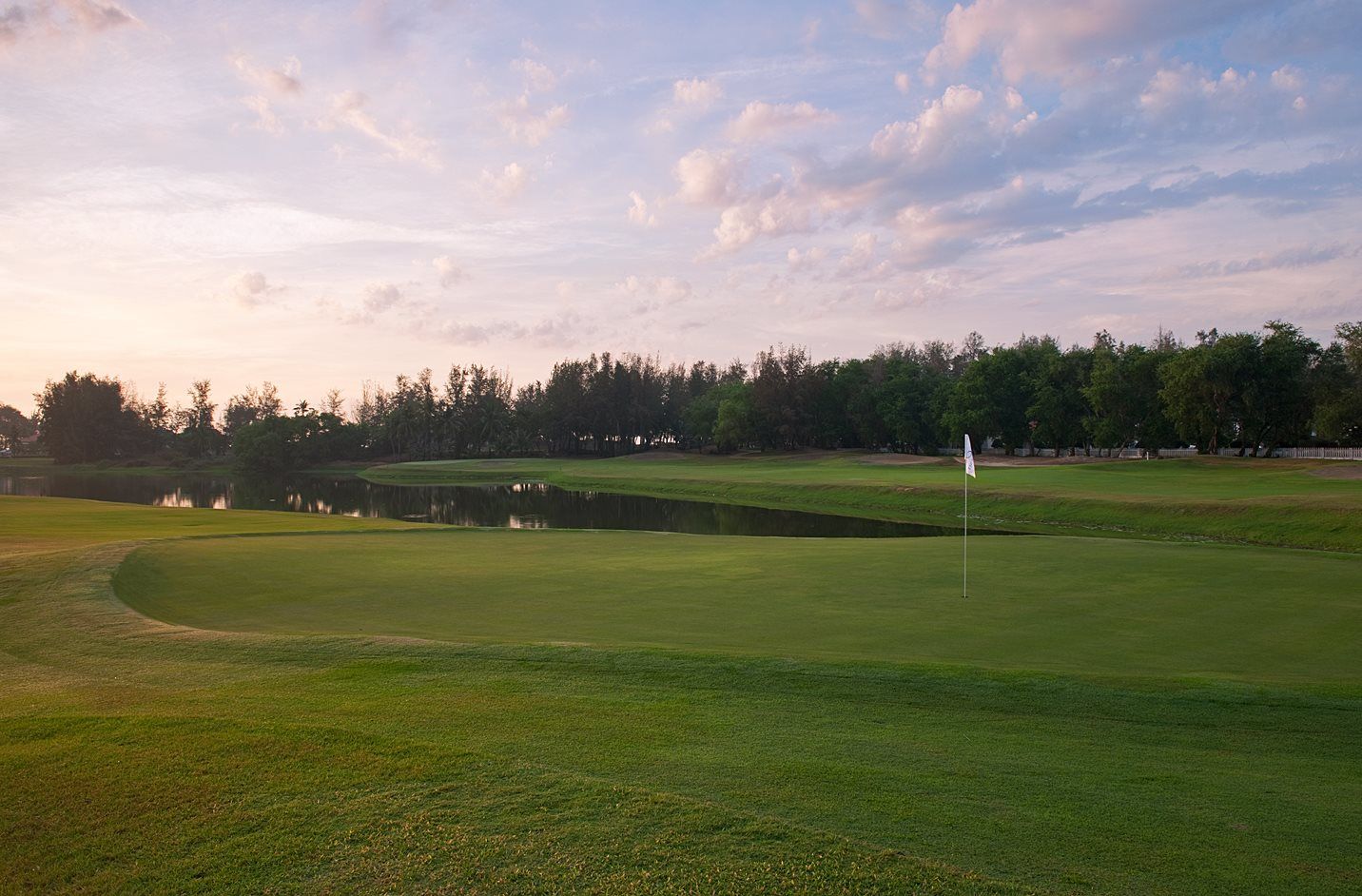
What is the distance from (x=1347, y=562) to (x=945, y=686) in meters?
14.9

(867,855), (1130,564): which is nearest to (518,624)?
(867,855)

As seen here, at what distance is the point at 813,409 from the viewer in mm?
112188

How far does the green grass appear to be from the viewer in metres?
31.9

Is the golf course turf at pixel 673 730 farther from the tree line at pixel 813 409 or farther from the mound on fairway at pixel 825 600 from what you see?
the tree line at pixel 813 409

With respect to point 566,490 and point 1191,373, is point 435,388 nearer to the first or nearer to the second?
point 566,490

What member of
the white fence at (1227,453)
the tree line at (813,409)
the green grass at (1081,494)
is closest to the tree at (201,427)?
the tree line at (813,409)

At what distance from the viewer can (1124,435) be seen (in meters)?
77.2

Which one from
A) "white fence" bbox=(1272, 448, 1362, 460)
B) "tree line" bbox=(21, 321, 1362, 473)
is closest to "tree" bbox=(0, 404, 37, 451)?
"tree line" bbox=(21, 321, 1362, 473)

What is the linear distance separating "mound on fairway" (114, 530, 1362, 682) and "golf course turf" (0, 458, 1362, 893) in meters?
0.09

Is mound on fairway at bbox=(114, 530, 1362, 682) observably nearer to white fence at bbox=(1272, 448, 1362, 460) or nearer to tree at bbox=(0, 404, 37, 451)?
white fence at bbox=(1272, 448, 1362, 460)

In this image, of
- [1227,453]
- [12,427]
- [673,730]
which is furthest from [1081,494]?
[12,427]

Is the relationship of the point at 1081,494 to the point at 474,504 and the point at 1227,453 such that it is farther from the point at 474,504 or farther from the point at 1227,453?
the point at 1227,453

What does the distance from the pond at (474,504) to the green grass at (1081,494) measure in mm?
4494

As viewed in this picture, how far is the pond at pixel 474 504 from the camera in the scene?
132ft
